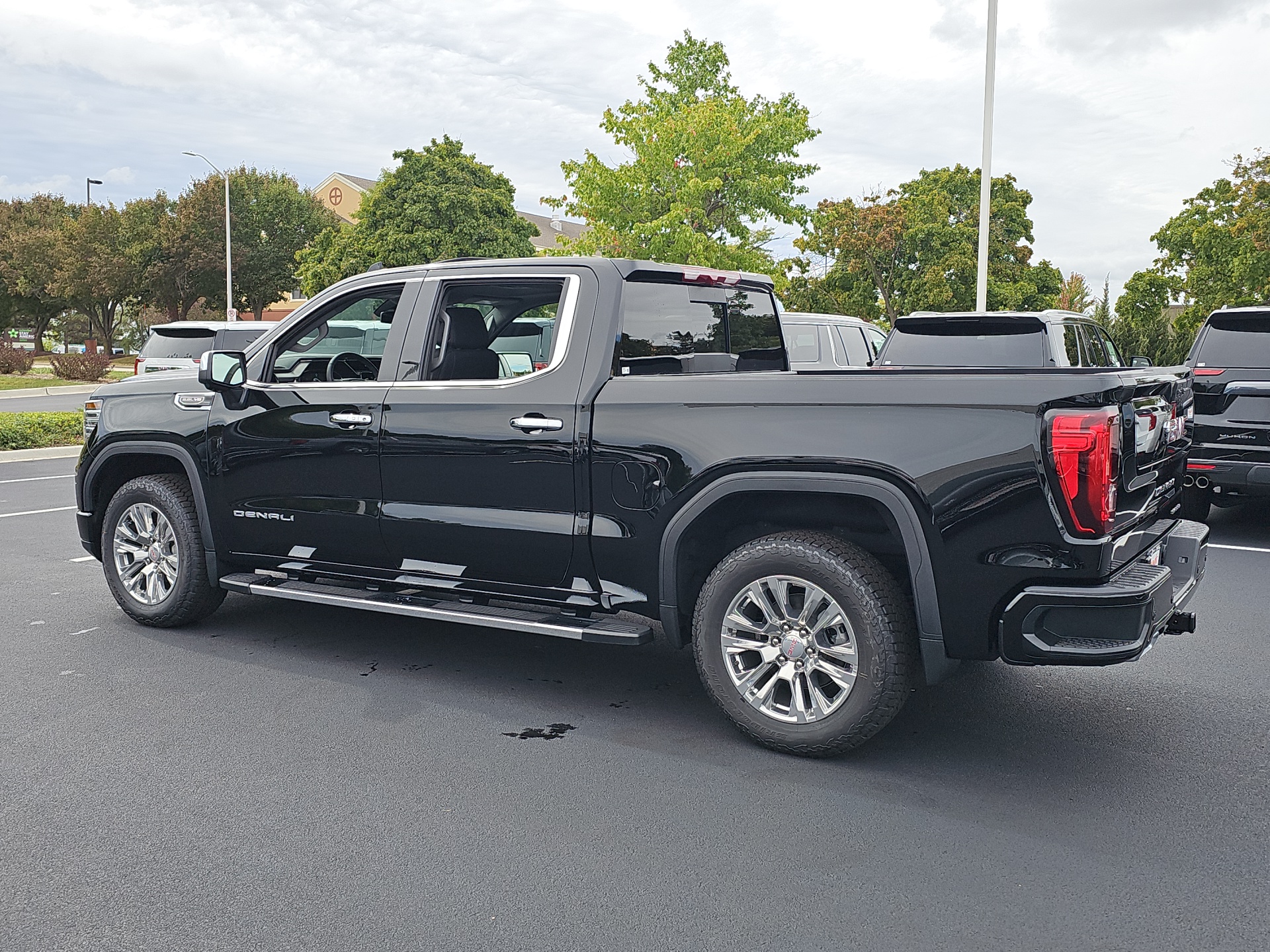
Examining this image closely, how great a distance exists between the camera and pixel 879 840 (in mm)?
3686

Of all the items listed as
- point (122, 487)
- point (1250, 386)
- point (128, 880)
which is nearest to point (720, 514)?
point (128, 880)

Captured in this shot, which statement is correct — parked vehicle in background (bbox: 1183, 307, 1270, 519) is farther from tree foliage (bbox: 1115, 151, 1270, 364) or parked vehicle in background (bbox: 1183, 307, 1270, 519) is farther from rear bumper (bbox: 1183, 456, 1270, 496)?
tree foliage (bbox: 1115, 151, 1270, 364)

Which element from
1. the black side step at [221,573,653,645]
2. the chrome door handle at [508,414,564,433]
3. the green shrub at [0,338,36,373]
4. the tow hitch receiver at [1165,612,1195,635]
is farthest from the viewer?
the green shrub at [0,338,36,373]

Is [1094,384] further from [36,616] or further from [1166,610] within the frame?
[36,616]

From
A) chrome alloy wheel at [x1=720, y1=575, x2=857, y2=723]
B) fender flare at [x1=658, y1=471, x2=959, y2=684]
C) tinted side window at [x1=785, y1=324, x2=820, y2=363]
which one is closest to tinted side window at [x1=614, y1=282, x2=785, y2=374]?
fender flare at [x1=658, y1=471, x2=959, y2=684]

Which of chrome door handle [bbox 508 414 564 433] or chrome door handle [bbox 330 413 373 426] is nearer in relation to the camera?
chrome door handle [bbox 508 414 564 433]

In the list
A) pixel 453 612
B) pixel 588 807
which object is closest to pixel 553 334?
pixel 453 612

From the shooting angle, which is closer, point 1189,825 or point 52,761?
point 1189,825

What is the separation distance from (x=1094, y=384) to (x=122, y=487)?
5.08 m

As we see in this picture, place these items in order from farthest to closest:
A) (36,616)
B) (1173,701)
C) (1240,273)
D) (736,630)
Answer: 1. (1240,273)
2. (36,616)
3. (1173,701)
4. (736,630)

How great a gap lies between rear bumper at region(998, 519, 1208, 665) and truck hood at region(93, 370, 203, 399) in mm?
4308

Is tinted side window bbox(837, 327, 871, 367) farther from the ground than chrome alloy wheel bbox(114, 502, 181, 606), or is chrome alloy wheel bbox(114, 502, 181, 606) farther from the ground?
tinted side window bbox(837, 327, 871, 367)

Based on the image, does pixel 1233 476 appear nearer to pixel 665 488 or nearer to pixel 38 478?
pixel 665 488

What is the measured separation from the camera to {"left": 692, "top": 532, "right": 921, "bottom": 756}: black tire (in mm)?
4199
